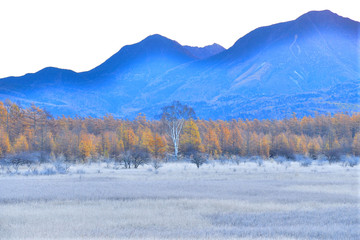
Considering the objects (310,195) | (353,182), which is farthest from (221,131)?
(310,195)

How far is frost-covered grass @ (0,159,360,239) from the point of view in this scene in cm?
1173

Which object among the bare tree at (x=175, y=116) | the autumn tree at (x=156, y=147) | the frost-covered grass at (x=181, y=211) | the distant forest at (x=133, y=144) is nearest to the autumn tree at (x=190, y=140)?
the distant forest at (x=133, y=144)

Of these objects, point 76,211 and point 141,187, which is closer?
point 76,211

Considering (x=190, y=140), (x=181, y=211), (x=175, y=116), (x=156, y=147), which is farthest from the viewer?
(x=175, y=116)

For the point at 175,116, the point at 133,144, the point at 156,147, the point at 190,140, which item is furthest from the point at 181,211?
the point at 175,116

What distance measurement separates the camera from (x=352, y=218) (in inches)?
532

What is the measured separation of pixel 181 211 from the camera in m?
15.0

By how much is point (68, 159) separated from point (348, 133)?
56902 millimetres

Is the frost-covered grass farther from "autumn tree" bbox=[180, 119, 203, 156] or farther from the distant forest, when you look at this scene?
"autumn tree" bbox=[180, 119, 203, 156]

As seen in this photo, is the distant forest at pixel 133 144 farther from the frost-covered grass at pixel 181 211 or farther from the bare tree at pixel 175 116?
the frost-covered grass at pixel 181 211

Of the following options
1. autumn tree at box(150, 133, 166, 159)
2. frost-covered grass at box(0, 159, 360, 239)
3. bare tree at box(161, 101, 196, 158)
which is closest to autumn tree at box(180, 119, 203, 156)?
bare tree at box(161, 101, 196, 158)

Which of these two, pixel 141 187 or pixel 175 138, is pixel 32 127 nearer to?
pixel 175 138

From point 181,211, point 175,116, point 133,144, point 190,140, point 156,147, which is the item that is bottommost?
point 181,211

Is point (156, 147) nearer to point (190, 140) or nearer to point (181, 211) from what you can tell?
point (190, 140)
